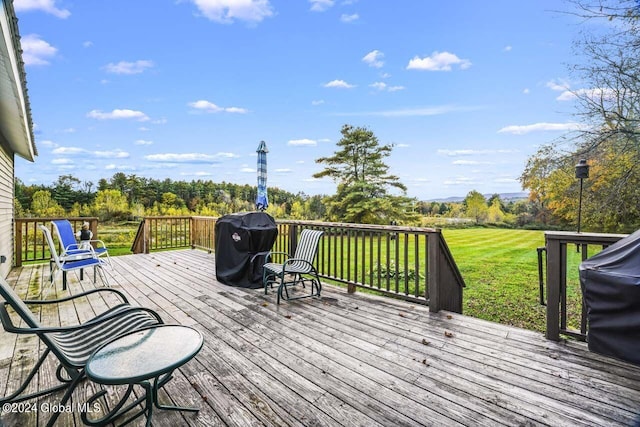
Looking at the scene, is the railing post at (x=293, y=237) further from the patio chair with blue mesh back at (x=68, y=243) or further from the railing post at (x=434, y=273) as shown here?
the patio chair with blue mesh back at (x=68, y=243)

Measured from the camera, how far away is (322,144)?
19.4 metres

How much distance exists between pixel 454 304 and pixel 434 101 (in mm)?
11648

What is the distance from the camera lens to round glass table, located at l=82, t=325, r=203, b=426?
124 centimetres

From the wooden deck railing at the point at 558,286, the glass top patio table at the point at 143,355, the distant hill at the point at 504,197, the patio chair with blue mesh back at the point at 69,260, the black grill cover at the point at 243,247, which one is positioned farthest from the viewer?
the distant hill at the point at 504,197

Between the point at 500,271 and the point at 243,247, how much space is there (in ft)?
27.6

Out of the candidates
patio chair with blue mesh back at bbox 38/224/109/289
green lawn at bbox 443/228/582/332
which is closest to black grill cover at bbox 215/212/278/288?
patio chair with blue mesh back at bbox 38/224/109/289

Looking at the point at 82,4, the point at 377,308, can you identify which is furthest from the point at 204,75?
the point at 377,308

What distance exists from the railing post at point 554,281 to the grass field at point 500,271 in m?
3.10

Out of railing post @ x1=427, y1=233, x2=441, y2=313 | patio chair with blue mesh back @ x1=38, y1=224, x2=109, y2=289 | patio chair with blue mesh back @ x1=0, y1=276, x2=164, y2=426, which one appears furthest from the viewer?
patio chair with blue mesh back @ x1=38, y1=224, x2=109, y2=289

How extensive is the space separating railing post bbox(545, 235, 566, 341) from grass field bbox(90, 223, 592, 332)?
10.2 ft

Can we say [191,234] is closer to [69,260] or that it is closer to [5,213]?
[5,213]

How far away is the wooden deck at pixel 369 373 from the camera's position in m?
1.70

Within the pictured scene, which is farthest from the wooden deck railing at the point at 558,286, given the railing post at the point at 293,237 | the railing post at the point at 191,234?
the railing post at the point at 191,234

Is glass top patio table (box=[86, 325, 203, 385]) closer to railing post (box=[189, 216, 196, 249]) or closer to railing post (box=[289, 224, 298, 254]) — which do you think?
railing post (box=[289, 224, 298, 254])
